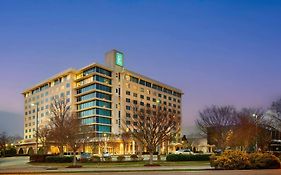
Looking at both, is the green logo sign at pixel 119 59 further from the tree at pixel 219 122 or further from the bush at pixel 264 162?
the bush at pixel 264 162

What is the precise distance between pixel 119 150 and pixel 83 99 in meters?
26.3

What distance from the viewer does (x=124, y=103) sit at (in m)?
143

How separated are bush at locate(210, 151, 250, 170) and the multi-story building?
8557cm

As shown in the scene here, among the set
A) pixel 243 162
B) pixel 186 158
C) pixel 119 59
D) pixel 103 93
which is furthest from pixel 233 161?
pixel 119 59

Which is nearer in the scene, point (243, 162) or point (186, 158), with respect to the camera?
point (243, 162)

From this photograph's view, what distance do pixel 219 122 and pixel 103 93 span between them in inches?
2913

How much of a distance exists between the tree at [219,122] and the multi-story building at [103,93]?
49.6 metres

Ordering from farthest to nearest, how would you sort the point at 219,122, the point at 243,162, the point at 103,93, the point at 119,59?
the point at 119,59 → the point at 103,93 → the point at 219,122 → the point at 243,162

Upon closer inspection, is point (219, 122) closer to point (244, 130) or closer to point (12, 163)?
point (244, 130)

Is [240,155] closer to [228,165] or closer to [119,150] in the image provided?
[228,165]

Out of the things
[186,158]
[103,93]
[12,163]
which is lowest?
[12,163]

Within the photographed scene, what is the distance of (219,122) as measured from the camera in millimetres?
65562

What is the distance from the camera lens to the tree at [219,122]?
2489 inches

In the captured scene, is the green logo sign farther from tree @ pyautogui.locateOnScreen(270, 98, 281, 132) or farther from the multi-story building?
tree @ pyautogui.locateOnScreen(270, 98, 281, 132)
